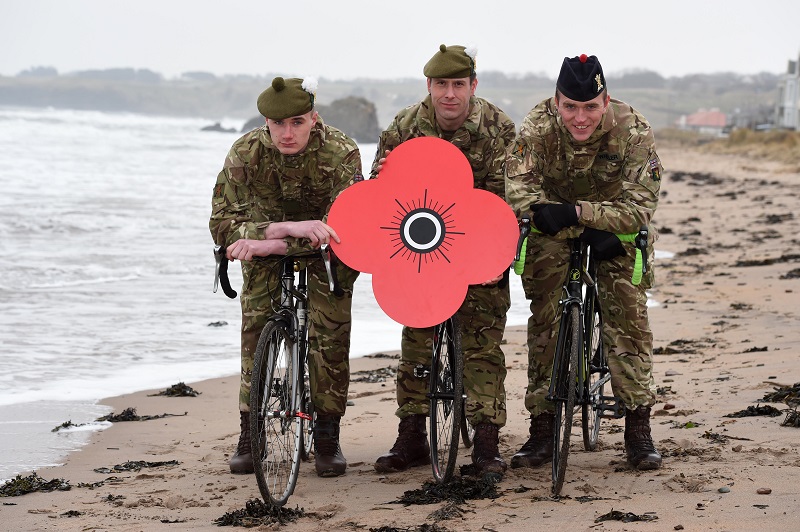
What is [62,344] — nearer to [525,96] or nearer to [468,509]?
[468,509]

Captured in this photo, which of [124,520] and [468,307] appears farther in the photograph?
[468,307]

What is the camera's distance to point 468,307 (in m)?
4.92

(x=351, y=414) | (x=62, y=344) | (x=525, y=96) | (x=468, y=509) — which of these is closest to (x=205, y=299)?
(x=62, y=344)

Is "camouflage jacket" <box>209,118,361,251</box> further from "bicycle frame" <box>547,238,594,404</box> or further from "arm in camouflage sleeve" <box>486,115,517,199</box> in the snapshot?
"bicycle frame" <box>547,238,594,404</box>

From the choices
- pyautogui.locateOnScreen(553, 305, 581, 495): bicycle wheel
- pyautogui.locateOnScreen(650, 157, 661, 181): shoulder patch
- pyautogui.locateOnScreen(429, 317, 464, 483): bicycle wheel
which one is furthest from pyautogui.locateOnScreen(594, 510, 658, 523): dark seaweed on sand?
pyautogui.locateOnScreen(650, 157, 661, 181): shoulder patch

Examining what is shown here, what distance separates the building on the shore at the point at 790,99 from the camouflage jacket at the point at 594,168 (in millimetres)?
78936

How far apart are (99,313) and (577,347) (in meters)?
6.27

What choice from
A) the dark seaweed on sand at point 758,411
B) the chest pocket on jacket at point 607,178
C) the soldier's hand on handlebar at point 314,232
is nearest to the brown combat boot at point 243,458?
the soldier's hand on handlebar at point 314,232

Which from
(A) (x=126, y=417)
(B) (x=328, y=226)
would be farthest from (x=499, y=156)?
(A) (x=126, y=417)

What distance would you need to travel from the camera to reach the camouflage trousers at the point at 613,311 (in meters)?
4.80

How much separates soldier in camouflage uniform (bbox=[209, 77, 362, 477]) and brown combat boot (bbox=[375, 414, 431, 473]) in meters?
0.20

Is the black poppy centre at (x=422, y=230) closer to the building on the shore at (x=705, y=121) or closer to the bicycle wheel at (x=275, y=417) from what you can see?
the bicycle wheel at (x=275, y=417)

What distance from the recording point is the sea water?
6578 millimetres

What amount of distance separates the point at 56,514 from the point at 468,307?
1.97 m
